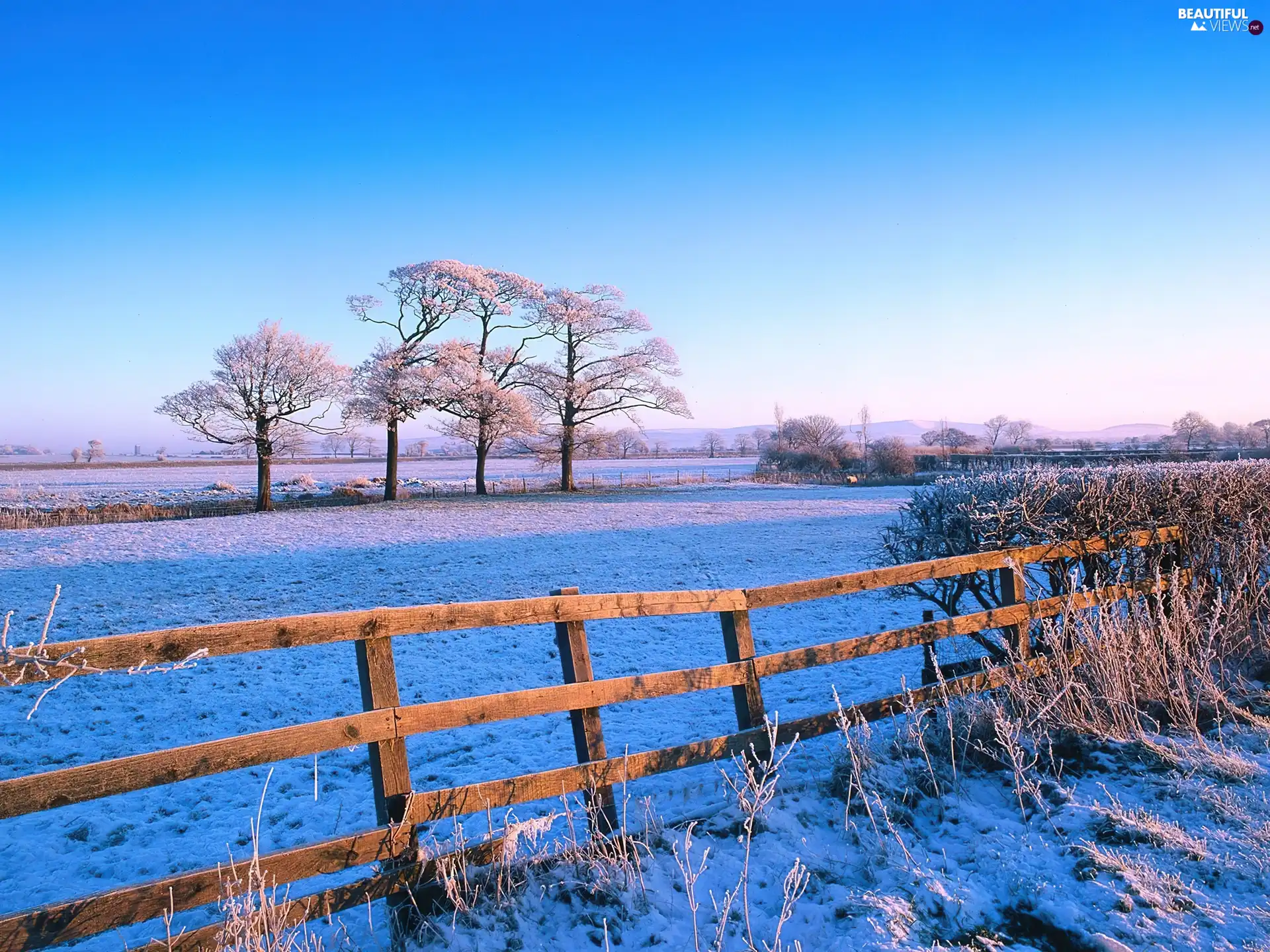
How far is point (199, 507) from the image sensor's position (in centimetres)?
3014

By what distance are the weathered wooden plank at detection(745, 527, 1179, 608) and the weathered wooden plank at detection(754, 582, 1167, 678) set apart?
33 centimetres

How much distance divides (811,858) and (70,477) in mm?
78167

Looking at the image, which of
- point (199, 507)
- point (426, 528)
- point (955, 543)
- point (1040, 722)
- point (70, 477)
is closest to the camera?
point (1040, 722)

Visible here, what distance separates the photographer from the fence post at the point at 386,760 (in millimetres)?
3191

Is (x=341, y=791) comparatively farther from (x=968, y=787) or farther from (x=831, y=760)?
(x=968, y=787)

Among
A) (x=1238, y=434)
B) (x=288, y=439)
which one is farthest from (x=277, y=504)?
(x=1238, y=434)

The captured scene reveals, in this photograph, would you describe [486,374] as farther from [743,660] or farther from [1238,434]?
[1238,434]

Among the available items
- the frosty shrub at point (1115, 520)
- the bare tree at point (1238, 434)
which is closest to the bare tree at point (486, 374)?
the frosty shrub at point (1115, 520)

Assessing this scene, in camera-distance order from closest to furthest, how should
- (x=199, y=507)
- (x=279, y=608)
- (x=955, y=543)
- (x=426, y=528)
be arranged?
(x=955, y=543) → (x=279, y=608) → (x=426, y=528) → (x=199, y=507)

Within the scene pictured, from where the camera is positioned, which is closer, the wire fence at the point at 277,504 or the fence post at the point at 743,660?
the fence post at the point at 743,660

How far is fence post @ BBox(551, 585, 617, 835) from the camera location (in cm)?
381

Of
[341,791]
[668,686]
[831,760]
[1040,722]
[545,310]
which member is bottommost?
[341,791]

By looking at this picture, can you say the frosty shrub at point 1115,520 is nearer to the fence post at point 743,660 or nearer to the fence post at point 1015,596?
the fence post at point 1015,596

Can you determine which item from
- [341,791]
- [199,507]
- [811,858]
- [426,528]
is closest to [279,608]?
[341,791]
